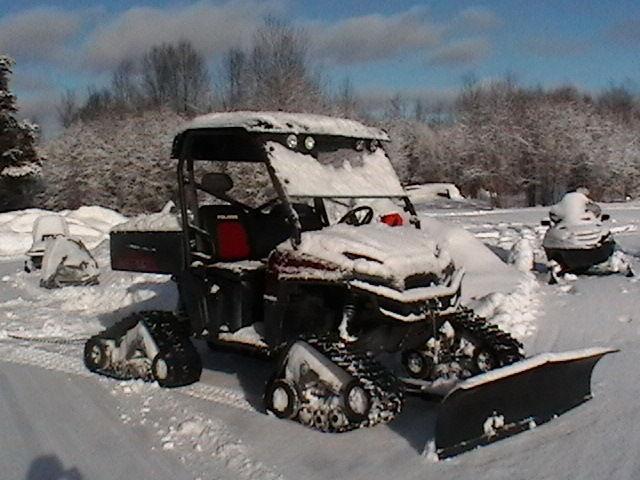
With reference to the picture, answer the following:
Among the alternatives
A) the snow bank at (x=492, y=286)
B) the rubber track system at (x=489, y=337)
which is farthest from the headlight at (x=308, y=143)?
the rubber track system at (x=489, y=337)

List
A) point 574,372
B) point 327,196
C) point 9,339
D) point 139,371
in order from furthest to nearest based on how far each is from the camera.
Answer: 1. point 9,339
2. point 139,371
3. point 327,196
4. point 574,372

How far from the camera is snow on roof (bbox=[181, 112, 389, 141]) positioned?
244 inches

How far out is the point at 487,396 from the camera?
16.6ft

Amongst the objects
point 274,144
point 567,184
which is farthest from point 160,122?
point 274,144

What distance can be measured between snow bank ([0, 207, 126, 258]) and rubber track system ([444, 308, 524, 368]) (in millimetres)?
17885

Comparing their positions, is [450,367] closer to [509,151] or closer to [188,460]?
[188,460]

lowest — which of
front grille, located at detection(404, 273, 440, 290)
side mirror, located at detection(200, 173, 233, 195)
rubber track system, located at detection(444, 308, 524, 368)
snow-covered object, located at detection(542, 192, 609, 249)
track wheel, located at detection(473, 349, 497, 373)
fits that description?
track wheel, located at detection(473, 349, 497, 373)

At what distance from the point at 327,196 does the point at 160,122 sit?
40.3 metres

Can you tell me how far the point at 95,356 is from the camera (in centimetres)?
745

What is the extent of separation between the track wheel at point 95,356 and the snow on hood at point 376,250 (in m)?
2.36

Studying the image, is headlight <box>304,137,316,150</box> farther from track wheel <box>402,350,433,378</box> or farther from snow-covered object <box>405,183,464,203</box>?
snow-covered object <box>405,183,464,203</box>

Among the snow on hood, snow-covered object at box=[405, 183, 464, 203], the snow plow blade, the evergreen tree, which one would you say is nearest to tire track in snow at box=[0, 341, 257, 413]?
the snow on hood

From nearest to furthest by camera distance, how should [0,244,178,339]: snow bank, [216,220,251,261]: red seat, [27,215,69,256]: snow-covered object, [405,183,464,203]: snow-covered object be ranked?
[216,220,251,261]: red seat < [0,244,178,339]: snow bank < [27,215,69,256]: snow-covered object < [405,183,464,203]: snow-covered object

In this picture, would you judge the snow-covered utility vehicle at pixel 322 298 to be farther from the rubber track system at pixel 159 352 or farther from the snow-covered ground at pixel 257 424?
the snow-covered ground at pixel 257 424
